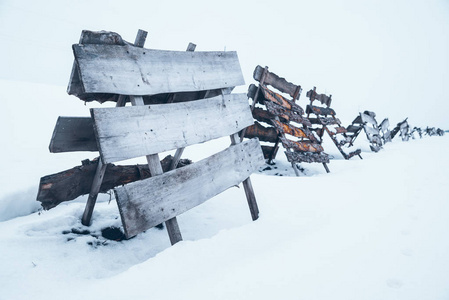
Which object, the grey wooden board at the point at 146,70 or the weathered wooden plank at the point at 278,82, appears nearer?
the grey wooden board at the point at 146,70

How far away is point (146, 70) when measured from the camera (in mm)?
2291

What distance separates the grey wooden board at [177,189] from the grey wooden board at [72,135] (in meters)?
0.77

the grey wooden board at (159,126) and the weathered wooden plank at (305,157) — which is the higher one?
the grey wooden board at (159,126)

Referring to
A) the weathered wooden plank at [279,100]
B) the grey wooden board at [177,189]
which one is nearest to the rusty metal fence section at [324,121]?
the weathered wooden plank at [279,100]

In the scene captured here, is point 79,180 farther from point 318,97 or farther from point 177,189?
point 318,97

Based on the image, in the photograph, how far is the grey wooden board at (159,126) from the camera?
1938 mm

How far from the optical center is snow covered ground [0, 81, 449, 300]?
163 cm

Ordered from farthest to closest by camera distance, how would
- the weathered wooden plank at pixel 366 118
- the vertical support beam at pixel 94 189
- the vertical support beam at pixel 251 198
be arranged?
the weathered wooden plank at pixel 366 118, the vertical support beam at pixel 251 198, the vertical support beam at pixel 94 189

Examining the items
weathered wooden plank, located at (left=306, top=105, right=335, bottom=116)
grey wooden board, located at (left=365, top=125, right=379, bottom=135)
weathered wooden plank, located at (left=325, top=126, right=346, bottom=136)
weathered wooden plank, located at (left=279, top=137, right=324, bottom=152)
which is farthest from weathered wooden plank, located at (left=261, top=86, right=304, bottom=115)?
grey wooden board, located at (left=365, top=125, right=379, bottom=135)

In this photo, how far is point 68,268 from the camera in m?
2.11

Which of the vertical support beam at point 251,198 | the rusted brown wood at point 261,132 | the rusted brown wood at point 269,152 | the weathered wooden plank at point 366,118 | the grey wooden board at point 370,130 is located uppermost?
the weathered wooden plank at point 366,118

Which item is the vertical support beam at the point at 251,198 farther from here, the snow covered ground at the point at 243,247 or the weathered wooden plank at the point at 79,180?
the weathered wooden plank at the point at 79,180

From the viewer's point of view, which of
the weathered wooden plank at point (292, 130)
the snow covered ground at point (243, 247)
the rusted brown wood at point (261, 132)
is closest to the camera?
the snow covered ground at point (243, 247)

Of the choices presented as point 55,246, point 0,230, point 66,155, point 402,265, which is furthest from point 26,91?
point 402,265
